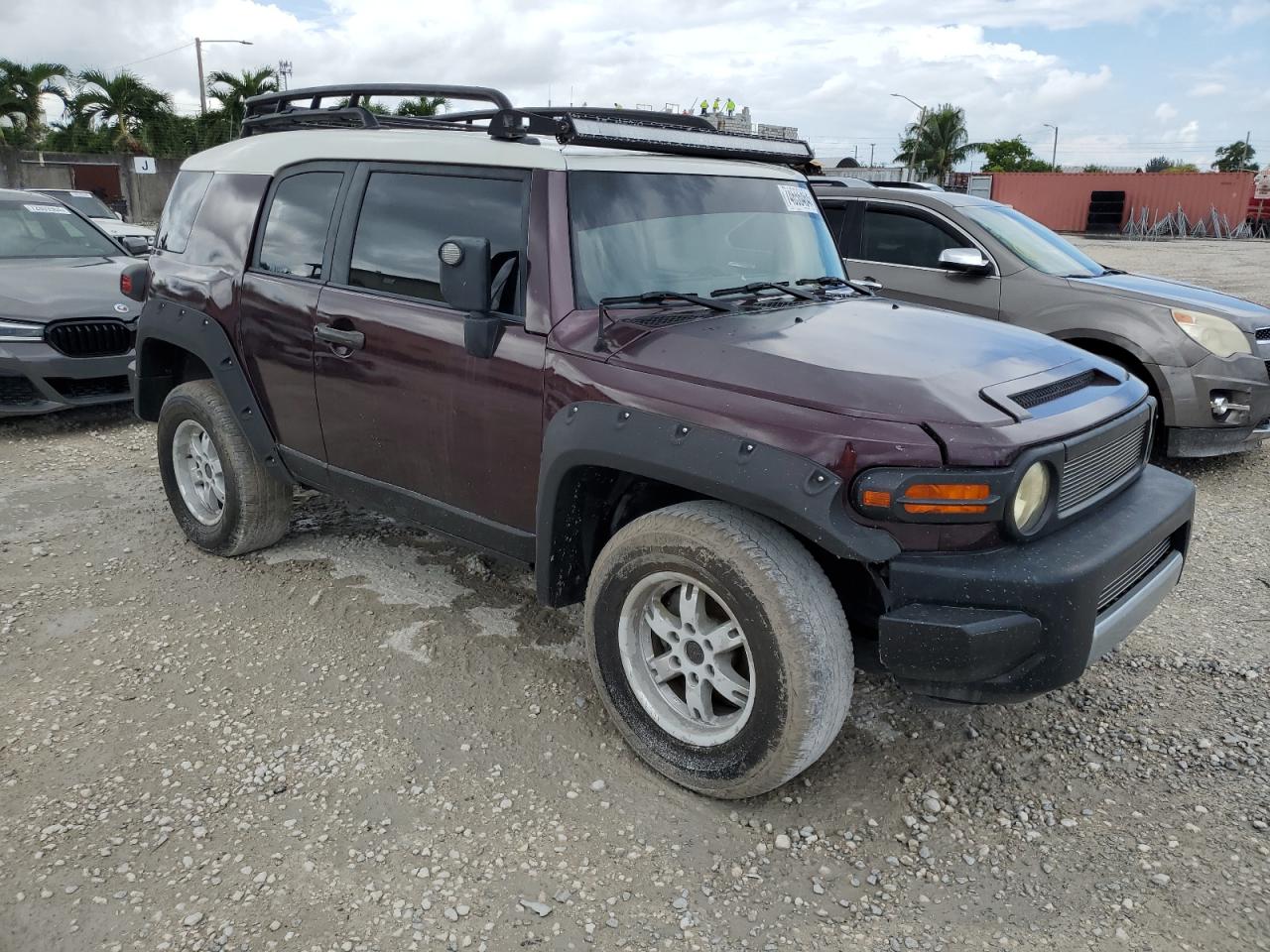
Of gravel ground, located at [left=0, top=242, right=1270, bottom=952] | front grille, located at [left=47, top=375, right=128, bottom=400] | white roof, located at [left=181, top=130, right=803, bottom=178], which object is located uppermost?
white roof, located at [left=181, top=130, right=803, bottom=178]

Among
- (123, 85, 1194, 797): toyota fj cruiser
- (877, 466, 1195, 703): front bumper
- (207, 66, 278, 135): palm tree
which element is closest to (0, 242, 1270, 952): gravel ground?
(123, 85, 1194, 797): toyota fj cruiser

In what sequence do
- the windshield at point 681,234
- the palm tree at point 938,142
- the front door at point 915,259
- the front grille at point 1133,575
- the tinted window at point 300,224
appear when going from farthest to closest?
1. the palm tree at point 938,142
2. the front door at point 915,259
3. the tinted window at point 300,224
4. the windshield at point 681,234
5. the front grille at point 1133,575

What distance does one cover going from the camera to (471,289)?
10.1 feet

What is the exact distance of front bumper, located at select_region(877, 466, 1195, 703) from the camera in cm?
248

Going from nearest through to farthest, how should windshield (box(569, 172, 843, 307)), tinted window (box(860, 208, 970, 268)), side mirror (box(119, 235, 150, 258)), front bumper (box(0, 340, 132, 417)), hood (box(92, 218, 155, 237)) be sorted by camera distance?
windshield (box(569, 172, 843, 307))
tinted window (box(860, 208, 970, 268))
front bumper (box(0, 340, 132, 417))
side mirror (box(119, 235, 150, 258))
hood (box(92, 218, 155, 237))

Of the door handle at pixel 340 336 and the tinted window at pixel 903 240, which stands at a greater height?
the tinted window at pixel 903 240

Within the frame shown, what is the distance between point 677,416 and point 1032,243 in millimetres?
4885

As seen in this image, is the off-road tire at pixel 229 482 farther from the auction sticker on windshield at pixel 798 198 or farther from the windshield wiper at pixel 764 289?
the auction sticker on windshield at pixel 798 198

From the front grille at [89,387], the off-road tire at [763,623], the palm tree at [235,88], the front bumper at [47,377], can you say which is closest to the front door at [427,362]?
the off-road tire at [763,623]

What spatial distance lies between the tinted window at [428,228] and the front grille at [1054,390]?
5.35 feet

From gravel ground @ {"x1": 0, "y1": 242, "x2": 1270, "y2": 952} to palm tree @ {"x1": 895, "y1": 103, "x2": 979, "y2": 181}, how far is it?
2422 inches

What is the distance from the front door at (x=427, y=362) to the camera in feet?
10.6

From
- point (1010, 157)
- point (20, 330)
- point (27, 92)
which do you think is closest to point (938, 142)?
point (1010, 157)

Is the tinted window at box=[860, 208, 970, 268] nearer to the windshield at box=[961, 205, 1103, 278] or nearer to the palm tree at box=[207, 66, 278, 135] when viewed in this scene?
the windshield at box=[961, 205, 1103, 278]
